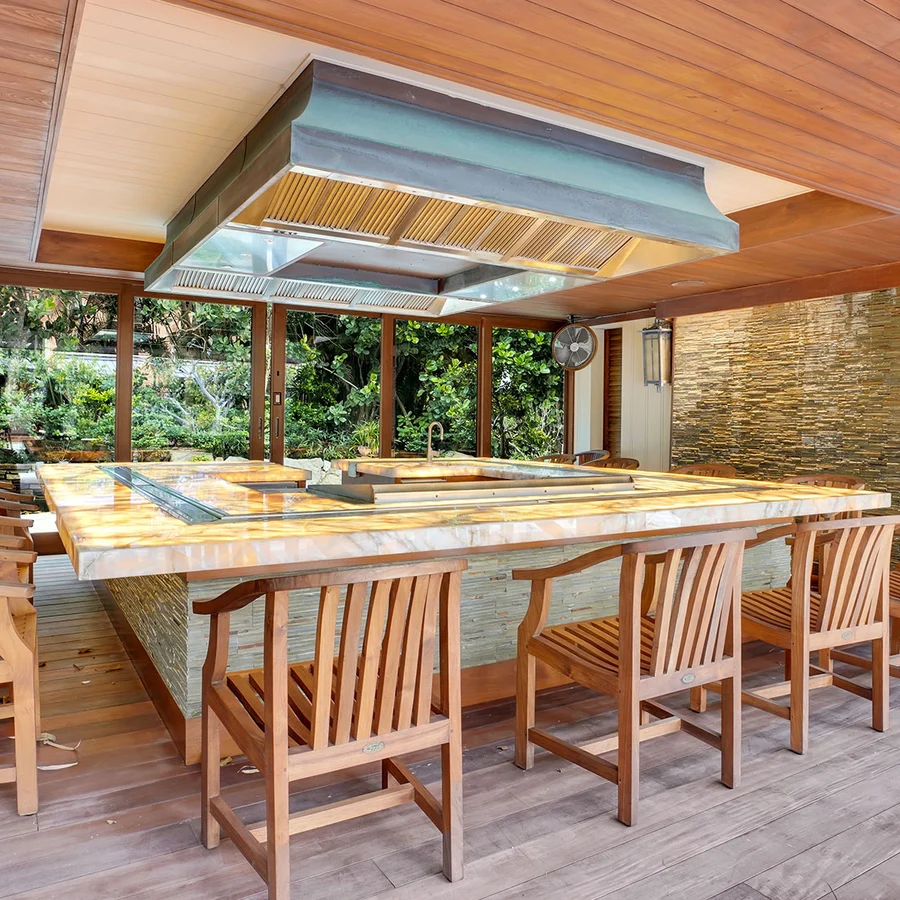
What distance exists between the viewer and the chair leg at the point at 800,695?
8.29 feet

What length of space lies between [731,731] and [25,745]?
2.10 metres

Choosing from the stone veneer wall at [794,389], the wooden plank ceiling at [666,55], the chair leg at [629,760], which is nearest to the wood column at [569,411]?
the stone veneer wall at [794,389]

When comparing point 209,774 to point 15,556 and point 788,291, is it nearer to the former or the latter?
point 15,556

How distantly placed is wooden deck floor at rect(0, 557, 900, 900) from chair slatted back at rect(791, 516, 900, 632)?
46 cm

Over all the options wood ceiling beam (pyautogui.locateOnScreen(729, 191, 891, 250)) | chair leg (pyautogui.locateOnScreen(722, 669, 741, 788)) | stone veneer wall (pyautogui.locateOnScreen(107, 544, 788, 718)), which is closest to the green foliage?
stone veneer wall (pyautogui.locateOnScreen(107, 544, 788, 718))

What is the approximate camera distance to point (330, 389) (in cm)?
720

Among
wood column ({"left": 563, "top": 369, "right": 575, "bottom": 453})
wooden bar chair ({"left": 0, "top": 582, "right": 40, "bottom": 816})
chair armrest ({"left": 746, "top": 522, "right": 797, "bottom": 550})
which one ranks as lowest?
wooden bar chair ({"left": 0, "top": 582, "right": 40, "bottom": 816})

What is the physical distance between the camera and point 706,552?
214cm

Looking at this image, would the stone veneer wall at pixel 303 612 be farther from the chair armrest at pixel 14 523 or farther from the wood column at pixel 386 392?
the wood column at pixel 386 392

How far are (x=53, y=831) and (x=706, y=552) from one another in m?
2.00

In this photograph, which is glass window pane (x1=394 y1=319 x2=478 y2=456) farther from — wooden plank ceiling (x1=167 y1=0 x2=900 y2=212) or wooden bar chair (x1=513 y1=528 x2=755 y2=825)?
wooden bar chair (x1=513 y1=528 x2=755 y2=825)

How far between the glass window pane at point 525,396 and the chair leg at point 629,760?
20.4ft

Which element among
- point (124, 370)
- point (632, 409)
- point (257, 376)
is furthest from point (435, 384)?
point (124, 370)

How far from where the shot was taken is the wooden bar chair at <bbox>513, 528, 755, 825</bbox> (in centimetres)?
207
